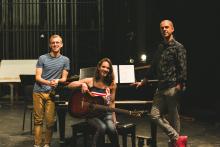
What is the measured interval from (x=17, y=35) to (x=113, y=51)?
8.54 feet

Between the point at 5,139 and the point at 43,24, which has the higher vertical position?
the point at 43,24

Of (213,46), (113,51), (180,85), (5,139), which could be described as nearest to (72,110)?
(180,85)

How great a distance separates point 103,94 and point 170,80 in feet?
2.82

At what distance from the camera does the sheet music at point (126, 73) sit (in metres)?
6.47

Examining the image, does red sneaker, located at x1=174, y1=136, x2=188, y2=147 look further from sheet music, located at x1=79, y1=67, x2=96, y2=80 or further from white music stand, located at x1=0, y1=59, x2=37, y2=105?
white music stand, located at x1=0, y1=59, x2=37, y2=105

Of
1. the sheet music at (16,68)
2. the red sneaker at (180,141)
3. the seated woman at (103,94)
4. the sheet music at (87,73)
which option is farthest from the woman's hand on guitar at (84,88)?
the sheet music at (16,68)

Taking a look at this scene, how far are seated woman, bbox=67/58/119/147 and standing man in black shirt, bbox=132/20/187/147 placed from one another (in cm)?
59

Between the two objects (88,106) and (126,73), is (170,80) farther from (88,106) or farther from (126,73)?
(88,106)

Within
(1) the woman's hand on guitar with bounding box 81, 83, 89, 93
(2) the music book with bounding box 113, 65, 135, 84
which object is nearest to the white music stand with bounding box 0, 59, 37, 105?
(2) the music book with bounding box 113, 65, 135, 84

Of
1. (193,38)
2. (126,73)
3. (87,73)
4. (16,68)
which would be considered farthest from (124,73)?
(16,68)

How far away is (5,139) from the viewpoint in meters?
7.20

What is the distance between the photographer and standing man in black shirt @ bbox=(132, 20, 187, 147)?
5.62m

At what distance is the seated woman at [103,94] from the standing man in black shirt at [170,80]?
0.59 metres

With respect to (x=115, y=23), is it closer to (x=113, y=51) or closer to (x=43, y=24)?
(x=113, y=51)
